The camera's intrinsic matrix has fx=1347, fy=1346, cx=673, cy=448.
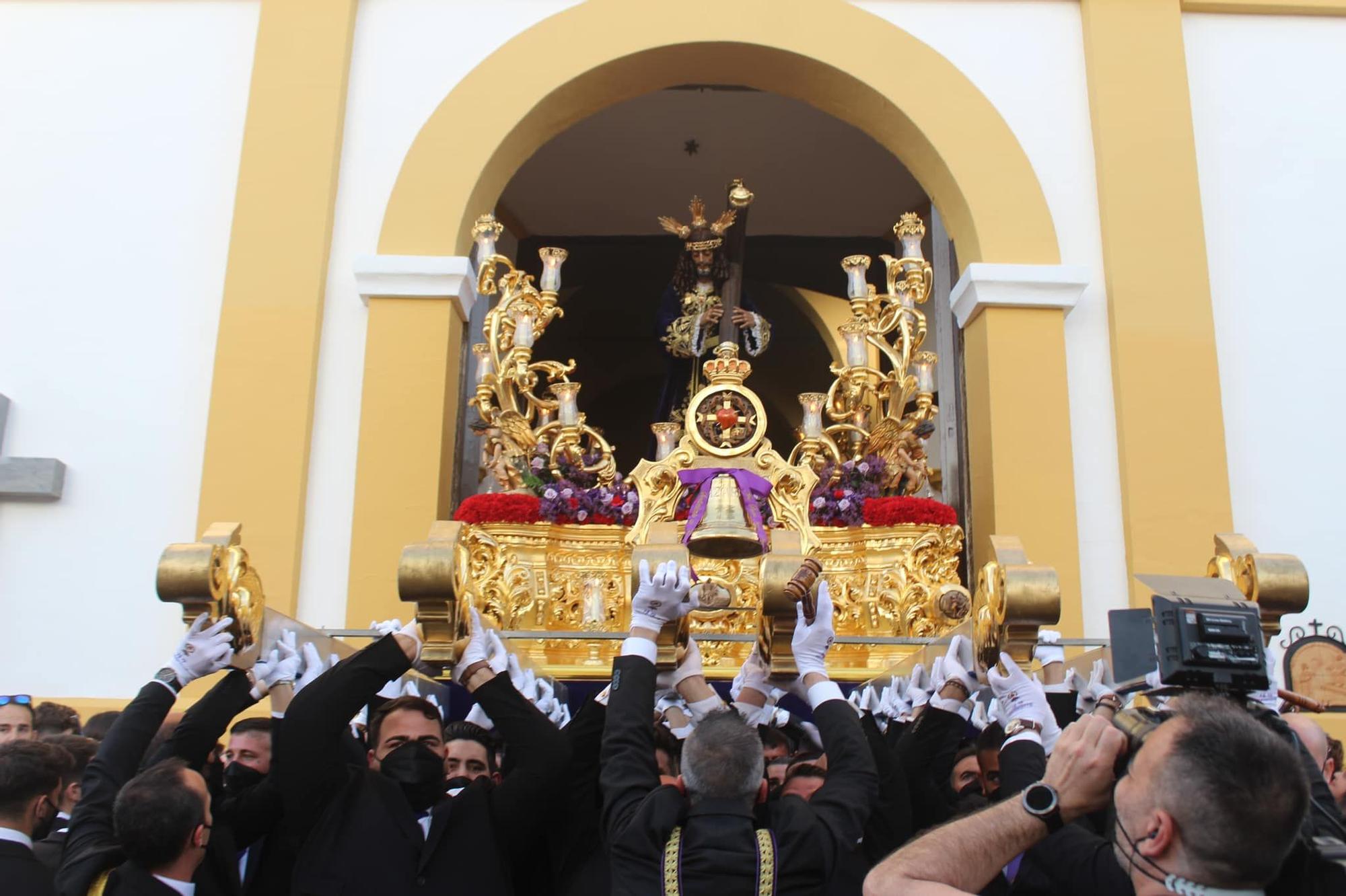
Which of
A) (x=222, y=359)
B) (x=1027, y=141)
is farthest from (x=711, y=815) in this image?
(x=1027, y=141)

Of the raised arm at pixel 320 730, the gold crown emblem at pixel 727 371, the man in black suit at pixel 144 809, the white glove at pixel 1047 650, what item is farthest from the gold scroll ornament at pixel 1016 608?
the gold crown emblem at pixel 727 371

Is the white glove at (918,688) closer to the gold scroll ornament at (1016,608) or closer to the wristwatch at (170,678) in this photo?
the gold scroll ornament at (1016,608)

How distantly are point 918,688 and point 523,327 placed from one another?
4.46 metres

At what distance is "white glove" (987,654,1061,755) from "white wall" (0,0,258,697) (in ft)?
17.2

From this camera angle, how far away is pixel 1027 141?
8492 mm

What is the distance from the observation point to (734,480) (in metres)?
6.99

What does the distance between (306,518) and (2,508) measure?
172cm

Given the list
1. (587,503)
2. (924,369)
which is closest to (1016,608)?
(587,503)

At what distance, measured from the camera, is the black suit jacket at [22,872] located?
3318mm

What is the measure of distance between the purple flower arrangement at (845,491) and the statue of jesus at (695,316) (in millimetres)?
1836

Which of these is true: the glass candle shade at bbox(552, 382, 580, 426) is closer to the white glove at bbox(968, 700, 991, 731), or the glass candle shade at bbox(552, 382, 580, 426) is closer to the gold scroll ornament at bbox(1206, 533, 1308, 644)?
the white glove at bbox(968, 700, 991, 731)

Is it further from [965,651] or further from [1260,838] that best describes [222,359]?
[1260,838]

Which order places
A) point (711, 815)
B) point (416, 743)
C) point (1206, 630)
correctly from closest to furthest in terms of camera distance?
point (1206, 630)
point (711, 815)
point (416, 743)

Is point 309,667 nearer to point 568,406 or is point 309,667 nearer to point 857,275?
point 568,406
